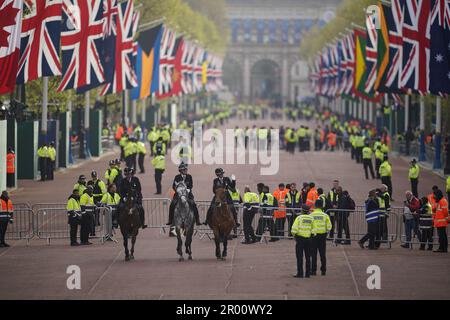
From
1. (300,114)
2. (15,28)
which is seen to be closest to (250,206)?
(15,28)

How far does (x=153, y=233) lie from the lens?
102 ft

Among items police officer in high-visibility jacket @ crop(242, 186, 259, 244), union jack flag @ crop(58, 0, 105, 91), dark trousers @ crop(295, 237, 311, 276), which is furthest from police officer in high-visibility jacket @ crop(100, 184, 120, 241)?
union jack flag @ crop(58, 0, 105, 91)

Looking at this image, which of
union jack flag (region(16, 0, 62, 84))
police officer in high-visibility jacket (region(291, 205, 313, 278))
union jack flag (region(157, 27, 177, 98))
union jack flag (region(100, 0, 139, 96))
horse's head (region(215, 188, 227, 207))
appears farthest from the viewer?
→ union jack flag (region(157, 27, 177, 98))

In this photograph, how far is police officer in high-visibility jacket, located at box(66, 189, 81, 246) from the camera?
92.6 feet

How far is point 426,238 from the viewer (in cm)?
2819

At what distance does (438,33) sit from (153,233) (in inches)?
638

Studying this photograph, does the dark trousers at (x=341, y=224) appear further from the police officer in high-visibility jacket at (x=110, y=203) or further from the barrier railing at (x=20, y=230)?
the barrier railing at (x=20, y=230)

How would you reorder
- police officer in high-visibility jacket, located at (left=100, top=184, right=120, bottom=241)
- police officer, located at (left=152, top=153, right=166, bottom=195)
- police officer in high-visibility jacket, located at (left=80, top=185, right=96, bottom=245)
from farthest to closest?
police officer, located at (left=152, top=153, right=166, bottom=195)
police officer in high-visibility jacket, located at (left=100, top=184, right=120, bottom=241)
police officer in high-visibility jacket, located at (left=80, top=185, right=96, bottom=245)

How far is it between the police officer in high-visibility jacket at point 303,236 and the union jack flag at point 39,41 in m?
17.5

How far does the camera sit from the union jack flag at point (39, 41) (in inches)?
1539

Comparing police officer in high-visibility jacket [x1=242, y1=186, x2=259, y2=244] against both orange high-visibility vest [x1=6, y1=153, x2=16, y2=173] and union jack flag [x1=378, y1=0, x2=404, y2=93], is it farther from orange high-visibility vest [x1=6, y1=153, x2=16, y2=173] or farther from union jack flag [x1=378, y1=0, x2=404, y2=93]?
union jack flag [x1=378, y1=0, x2=404, y2=93]

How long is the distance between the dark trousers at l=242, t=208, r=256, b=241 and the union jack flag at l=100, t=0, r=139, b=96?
27.8 meters

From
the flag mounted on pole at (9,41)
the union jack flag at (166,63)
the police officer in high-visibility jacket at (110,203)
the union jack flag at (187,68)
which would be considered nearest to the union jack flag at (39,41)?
the flag mounted on pole at (9,41)

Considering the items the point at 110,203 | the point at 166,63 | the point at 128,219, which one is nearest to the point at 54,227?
the point at 110,203
